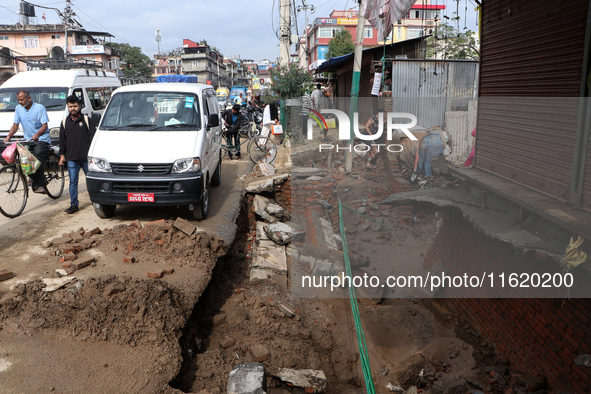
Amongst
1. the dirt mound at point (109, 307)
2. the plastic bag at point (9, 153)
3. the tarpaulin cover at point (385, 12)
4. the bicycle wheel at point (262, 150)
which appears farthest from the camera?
the bicycle wheel at point (262, 150)

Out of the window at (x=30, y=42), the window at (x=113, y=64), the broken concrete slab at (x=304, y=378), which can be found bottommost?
the broken concrete slab at (x=304, y=378)

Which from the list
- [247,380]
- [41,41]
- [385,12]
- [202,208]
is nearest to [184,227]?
[202,208]

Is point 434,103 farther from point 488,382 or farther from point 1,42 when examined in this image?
point 1,42

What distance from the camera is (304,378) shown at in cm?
381

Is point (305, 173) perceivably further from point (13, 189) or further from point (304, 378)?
point (304, 378)

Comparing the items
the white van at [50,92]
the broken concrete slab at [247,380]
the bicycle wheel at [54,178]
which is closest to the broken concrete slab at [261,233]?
the bicycle wheel at [54,178]

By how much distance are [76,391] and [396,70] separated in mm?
13407

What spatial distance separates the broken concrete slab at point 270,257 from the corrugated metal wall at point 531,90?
338cm

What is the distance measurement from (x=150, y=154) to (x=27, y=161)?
226 centimetres

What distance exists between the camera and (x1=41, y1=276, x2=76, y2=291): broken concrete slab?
13.3 feet

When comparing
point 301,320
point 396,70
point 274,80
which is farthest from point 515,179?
point 274,80

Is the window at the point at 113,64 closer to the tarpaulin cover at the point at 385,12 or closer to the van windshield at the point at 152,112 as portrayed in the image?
the tarpaulin cover at the point at 385,12

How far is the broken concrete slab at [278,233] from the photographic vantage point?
7.17m

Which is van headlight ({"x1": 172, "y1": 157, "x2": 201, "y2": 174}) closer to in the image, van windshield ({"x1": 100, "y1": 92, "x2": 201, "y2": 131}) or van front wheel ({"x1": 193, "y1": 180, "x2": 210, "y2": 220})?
van front wheel ({"x1": 193, "y1": 180, "x2": 210, "y2": 220})
